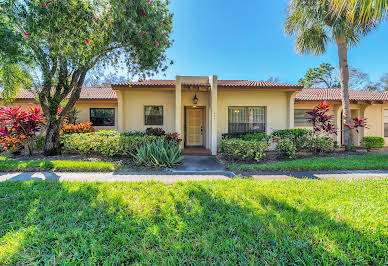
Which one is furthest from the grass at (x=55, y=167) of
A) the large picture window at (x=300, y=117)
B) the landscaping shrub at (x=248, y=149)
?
the large picture window at (x=300, y=117)

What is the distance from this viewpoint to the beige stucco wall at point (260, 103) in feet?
33.3

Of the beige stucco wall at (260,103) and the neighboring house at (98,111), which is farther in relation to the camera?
the neighboring house at (98,111)

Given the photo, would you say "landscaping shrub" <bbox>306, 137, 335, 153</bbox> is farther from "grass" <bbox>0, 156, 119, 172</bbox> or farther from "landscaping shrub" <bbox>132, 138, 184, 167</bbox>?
"grass" <bbox>0, 156, 119, 172</bbox>

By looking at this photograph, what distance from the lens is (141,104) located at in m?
10.1

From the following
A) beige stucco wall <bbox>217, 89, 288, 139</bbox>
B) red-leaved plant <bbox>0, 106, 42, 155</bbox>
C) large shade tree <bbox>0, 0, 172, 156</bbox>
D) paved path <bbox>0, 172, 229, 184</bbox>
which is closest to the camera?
large shade tree <bbox>0, 0, 172, 156</bbox>

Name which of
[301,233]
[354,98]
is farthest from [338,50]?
[301,233]

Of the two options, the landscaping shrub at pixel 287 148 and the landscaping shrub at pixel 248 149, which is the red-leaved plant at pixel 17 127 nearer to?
the landscaping shrub at pixel 248 149

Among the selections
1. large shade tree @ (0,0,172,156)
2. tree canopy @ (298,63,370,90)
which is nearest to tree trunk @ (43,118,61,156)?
large shade tree @ (0,0,172,156)

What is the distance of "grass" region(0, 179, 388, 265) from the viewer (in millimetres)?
1967

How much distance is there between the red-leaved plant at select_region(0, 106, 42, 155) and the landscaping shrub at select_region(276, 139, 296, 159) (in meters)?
11.4

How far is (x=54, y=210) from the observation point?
9.82 ft

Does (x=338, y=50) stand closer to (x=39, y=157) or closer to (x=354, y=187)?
(x=354, y=187)

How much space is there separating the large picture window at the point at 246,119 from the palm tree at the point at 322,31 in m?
4.23

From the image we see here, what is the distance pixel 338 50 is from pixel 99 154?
13.6 m
